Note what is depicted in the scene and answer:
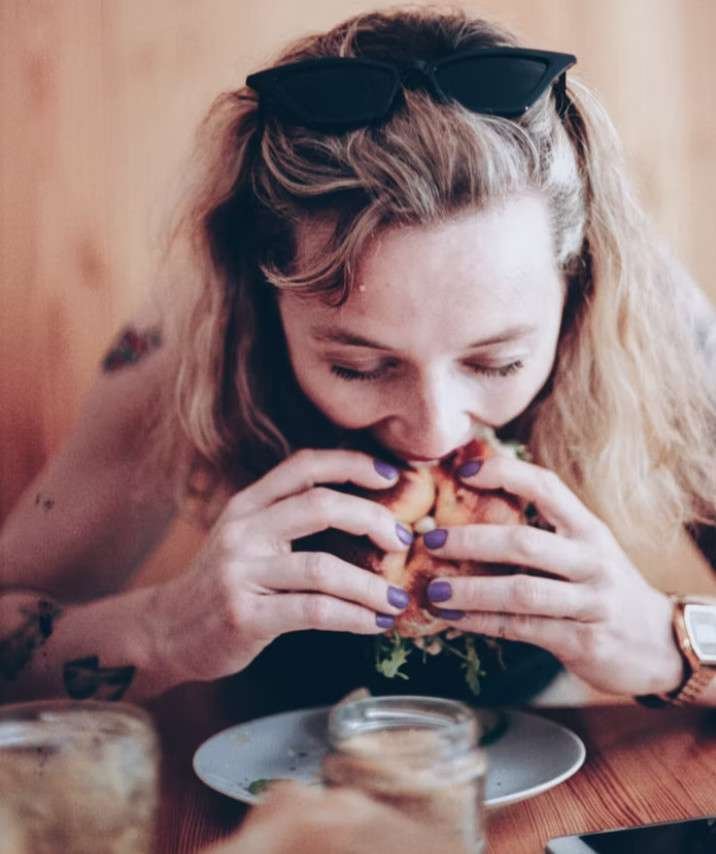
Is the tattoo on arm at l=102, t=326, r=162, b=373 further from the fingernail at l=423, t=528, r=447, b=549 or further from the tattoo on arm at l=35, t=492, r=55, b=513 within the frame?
the fingernail at l=423, t=528, r=447, b=549

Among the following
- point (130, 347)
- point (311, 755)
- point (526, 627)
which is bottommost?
point (311, 755)

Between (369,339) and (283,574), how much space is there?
0.87 feet

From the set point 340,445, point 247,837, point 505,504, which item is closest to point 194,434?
point 340,445

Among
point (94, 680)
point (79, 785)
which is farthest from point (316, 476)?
point (79, 785)

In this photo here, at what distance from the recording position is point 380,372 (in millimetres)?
1110

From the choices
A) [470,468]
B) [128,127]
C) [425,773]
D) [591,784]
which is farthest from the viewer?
[128,127]

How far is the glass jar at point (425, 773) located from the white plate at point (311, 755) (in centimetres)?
20

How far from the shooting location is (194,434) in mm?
1374

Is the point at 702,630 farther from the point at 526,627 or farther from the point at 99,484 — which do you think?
the point at 99,484

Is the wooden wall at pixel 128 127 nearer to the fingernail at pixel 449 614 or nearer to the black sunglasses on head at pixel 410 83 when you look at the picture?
the black sunglasses on head at pixel 410 83

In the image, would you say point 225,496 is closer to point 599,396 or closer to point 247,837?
point 599,396

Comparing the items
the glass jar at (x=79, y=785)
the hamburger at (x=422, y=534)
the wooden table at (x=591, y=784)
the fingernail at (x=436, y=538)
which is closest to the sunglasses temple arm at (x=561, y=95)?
the hamburger at (x=422, y=534)

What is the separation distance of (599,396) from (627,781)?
0.51m

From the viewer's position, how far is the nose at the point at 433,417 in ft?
3.54
